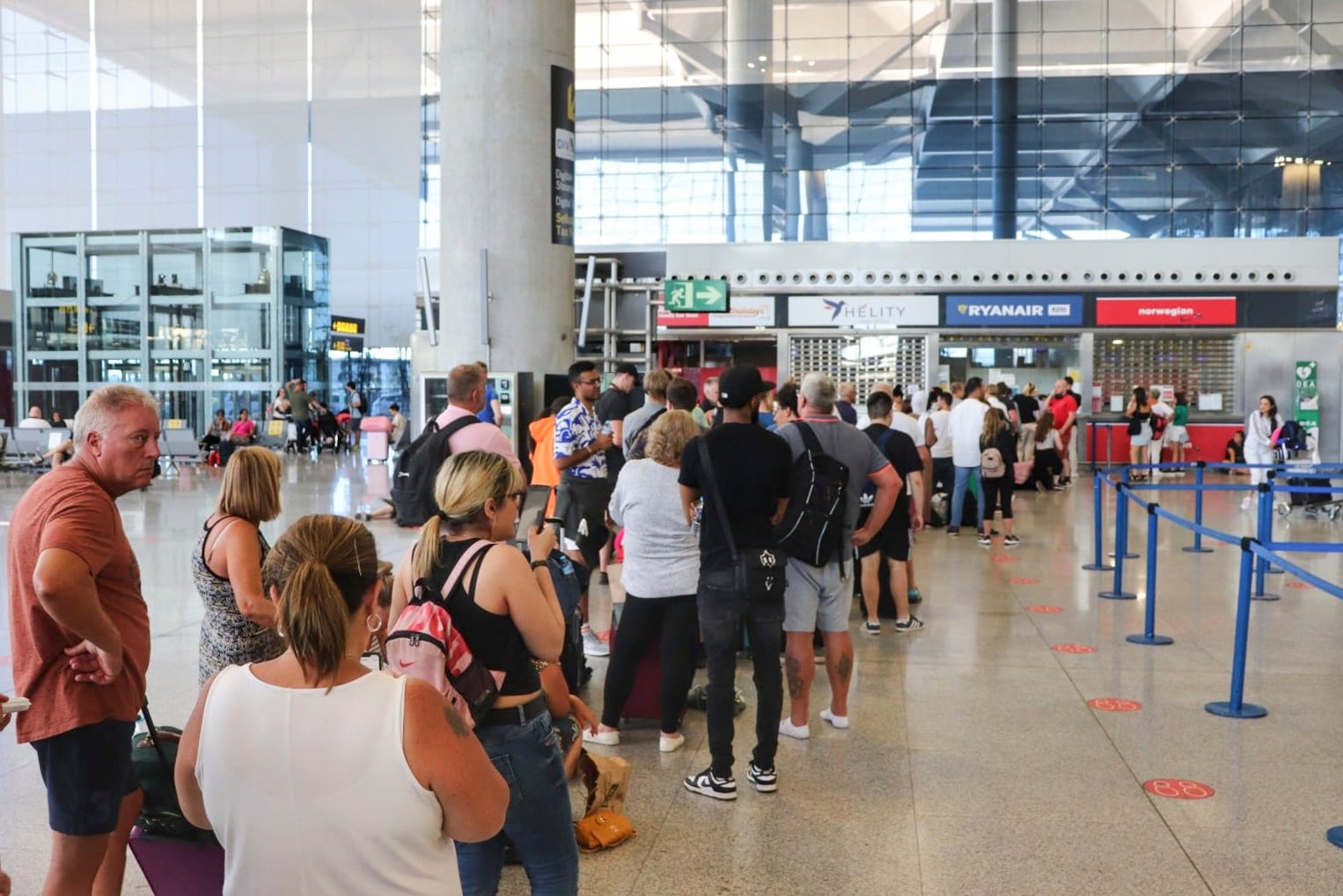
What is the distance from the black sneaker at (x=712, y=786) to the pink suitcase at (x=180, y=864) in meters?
2.40

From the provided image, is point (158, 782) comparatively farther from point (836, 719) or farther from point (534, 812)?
point (836, 719)

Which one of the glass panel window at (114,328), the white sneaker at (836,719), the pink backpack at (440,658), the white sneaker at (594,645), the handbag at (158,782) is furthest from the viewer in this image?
the glass panel window at (114,328)

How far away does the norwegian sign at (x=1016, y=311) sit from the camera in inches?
1062

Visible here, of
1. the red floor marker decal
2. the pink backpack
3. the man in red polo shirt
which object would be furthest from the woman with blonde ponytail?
the man in red polo shirt

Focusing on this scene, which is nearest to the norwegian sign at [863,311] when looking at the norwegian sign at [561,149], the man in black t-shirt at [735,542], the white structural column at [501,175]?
the norwegian sign at [561,149]

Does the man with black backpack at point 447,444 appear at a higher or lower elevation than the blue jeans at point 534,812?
higher

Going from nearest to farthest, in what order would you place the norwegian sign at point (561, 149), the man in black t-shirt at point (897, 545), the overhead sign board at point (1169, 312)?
the man in black t-shirt at point (897, 545) → the norwegian sign at point (561, 149) → the overhead sign board at point (1169, 312)

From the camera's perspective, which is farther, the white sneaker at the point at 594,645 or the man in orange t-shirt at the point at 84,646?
the white sneaker at the point at 594,645

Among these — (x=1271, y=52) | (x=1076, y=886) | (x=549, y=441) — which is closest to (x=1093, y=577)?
(x=549, y=441)

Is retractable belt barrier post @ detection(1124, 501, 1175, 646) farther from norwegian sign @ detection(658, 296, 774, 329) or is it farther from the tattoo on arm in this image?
norwegian sign @ detection(658, 296, 774, 329)

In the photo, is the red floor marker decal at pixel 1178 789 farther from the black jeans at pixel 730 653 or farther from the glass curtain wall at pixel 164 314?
the glass curtain wall at pixel 164 314

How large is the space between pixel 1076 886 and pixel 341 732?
3180mm

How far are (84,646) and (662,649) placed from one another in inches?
122

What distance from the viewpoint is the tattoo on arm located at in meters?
2.26
